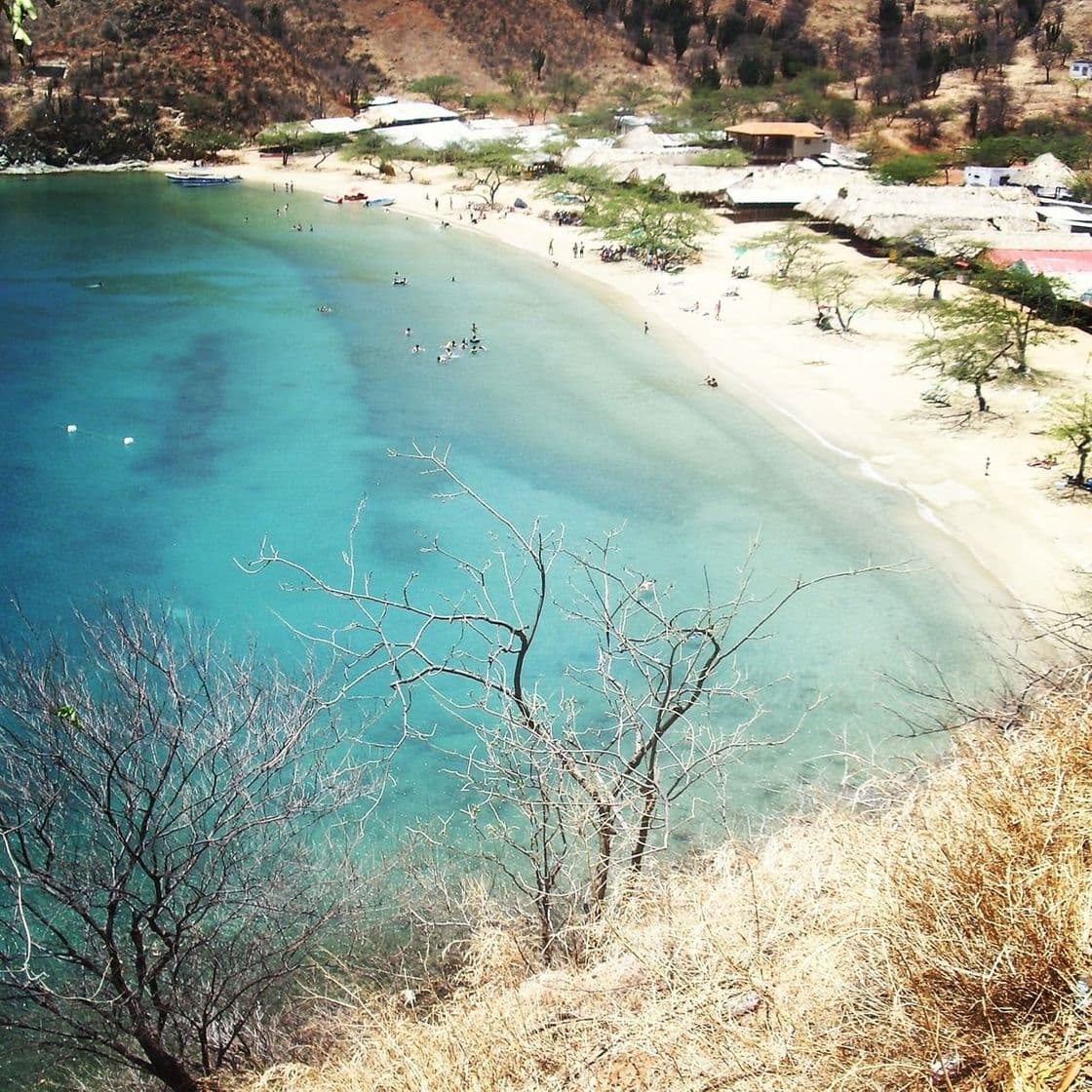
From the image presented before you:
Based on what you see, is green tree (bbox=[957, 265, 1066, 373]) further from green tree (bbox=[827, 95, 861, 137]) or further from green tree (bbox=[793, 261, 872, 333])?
green tree (bbox=[827, 95, 861, 137])

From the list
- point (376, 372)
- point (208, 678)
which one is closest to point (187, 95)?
point (376, 372)

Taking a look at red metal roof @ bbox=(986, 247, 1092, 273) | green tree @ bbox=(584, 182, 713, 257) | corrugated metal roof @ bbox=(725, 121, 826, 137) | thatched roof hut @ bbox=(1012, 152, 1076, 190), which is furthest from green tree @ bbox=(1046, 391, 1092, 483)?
corrugated metal roof @ bbox=(725, 121, 826, 137)

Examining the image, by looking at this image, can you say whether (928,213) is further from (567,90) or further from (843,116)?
(567,90)

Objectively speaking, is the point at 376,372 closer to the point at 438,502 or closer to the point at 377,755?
the point at 438,502

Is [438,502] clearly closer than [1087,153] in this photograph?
Yes

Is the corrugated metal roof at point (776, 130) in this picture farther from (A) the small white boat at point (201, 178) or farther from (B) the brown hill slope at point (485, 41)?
(A) the small white boat at point (201, 178)
